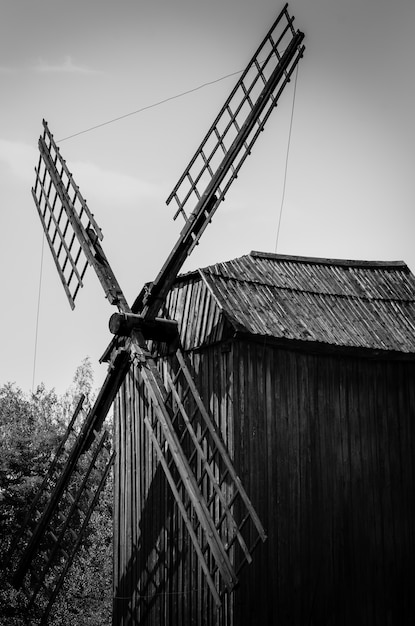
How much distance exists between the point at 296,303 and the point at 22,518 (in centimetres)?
1026

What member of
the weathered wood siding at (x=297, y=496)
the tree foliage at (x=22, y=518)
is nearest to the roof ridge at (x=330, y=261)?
the weathered wood siding at (x=297, y=496)

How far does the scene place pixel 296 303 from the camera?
664 inches

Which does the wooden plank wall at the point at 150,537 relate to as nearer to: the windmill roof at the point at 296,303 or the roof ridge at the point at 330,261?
the windmill roof at the point at 296,303

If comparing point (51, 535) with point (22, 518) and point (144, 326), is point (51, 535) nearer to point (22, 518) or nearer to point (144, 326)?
point (22, 518)

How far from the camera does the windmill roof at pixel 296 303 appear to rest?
51.9ft

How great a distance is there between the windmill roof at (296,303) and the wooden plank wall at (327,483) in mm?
503

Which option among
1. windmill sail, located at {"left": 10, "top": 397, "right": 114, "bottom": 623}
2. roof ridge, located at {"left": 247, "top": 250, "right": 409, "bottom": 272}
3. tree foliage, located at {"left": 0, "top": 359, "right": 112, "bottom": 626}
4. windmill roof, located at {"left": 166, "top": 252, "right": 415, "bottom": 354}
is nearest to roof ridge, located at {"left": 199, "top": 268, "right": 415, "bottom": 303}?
windmill roof, located at {"left": 166, "top": 252, "right": 415, "bottom": 354}

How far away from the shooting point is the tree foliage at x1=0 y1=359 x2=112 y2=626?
61.0ft

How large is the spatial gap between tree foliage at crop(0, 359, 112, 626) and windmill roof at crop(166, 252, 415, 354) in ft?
21.5

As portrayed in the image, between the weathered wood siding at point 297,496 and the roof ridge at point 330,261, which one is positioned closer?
the weathered wood siding at point 297,496

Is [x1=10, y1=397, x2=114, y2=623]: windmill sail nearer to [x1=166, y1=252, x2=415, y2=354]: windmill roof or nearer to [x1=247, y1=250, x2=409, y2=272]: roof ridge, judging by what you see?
[x1=166, y1=252, x2=415, y2=354]: windmill roof

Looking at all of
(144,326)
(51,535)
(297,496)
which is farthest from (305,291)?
(51,535)

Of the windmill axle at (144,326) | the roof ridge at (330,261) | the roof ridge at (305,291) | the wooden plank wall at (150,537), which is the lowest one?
the wooden plank wall at (150,537)

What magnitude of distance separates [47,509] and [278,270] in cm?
660
